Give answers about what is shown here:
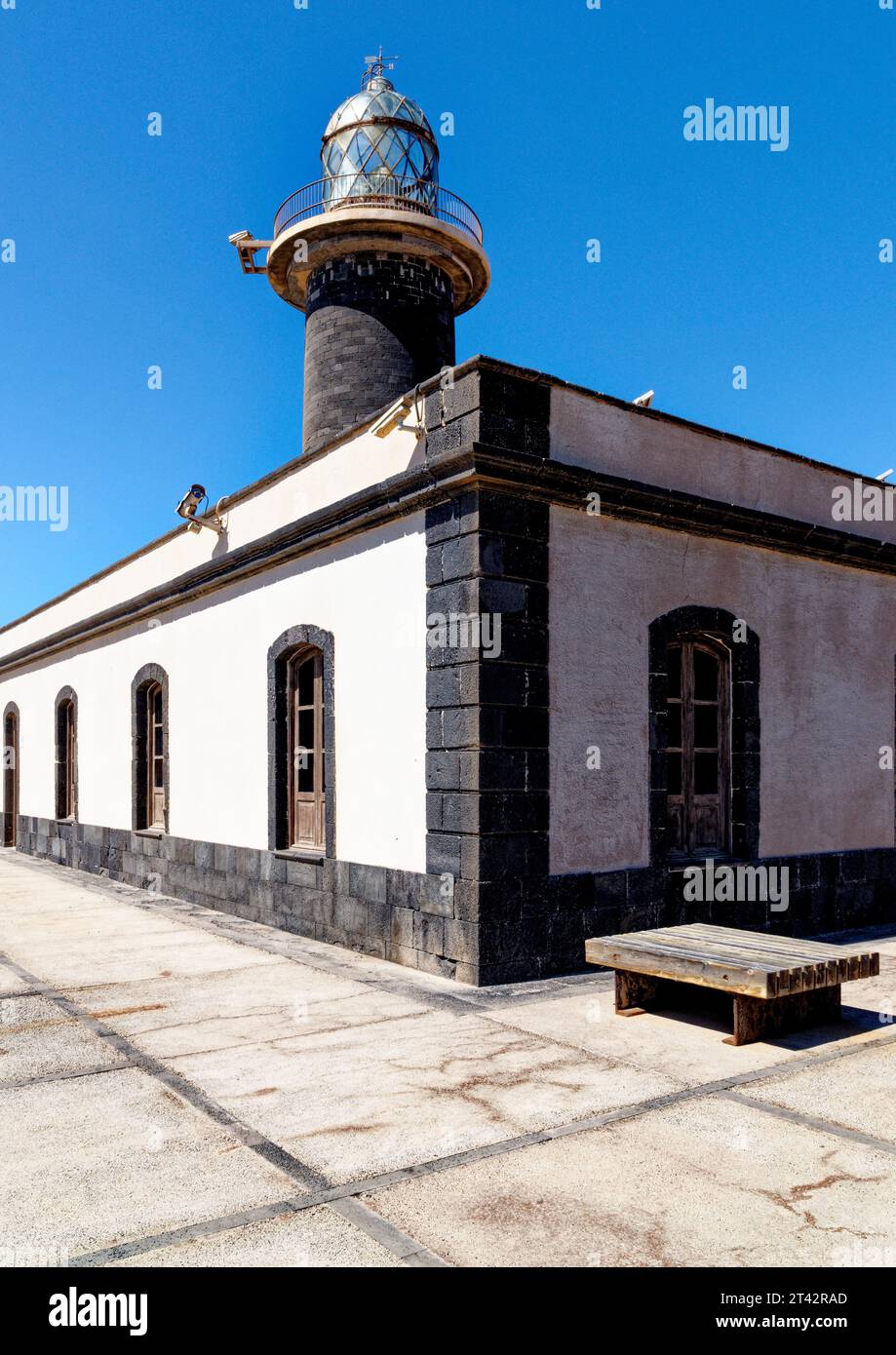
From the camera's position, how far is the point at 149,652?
1266 centimetres

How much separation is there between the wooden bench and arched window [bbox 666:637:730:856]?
2.01m

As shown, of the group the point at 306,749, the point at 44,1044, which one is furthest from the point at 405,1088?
the point at 306,749

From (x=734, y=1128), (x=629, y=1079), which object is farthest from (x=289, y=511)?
(x=734, y=1128)

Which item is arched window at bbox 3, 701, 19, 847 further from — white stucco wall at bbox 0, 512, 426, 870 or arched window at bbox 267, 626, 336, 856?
arched window at bbox 267, 626, 336, 856

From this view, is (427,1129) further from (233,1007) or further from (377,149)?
(377,149)

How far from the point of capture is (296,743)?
9.21 m

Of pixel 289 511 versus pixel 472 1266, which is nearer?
pixel 472 1266

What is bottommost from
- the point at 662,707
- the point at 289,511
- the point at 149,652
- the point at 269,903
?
the point at 269,903

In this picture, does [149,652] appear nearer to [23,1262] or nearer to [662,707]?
[662,707]

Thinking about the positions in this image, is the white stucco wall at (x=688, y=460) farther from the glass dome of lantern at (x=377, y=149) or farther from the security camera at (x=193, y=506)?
the glass dome of lantern at (x=377, y=149)

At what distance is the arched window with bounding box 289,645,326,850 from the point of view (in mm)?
8852

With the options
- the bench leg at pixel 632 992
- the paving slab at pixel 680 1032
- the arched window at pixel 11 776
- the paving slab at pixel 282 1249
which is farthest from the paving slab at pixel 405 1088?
the arched window at pixel 11 776

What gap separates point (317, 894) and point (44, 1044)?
332 cm
